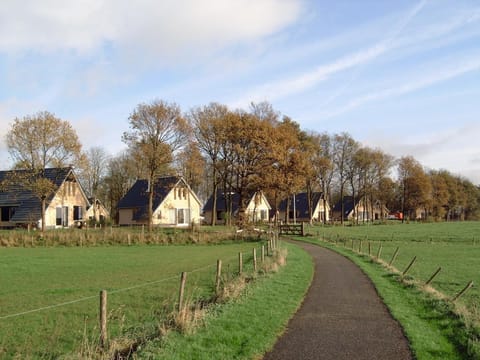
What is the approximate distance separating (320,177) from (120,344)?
75649 millimetres

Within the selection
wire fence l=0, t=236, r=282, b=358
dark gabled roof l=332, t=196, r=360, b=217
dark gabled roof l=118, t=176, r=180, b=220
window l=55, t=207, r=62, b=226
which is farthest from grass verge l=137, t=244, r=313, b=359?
dark gabled roof l=332, t=196, r=360, b=217

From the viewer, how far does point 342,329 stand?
33.1 ft

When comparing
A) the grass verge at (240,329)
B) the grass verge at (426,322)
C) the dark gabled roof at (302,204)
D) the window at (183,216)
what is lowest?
the grass verge at (426,322)

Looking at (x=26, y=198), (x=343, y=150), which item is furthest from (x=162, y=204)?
(x=343, y=150)

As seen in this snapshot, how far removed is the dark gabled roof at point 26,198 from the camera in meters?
50.5

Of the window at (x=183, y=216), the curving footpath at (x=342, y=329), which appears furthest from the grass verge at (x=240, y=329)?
the window at (x=183, y=216)

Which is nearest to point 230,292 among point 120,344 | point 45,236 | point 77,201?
point 120,344

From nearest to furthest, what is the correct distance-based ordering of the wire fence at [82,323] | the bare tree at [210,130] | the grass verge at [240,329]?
the grass verge at [240,329], the wire fence at [82,323], the bare tree at [210,130]

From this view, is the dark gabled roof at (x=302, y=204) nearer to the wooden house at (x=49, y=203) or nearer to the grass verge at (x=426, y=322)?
the wooden house at (x=49, y=203)

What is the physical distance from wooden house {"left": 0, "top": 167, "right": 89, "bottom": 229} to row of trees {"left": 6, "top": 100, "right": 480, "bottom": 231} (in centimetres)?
267

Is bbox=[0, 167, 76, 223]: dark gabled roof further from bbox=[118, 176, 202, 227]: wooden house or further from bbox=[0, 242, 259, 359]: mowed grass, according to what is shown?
bbox=[0, 242, 259, 359]: mowed grass

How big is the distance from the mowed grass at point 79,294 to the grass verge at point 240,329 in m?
1.14

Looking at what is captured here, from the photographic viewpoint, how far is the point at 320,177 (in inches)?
3233

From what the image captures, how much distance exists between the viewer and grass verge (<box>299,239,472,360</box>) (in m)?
8.57
